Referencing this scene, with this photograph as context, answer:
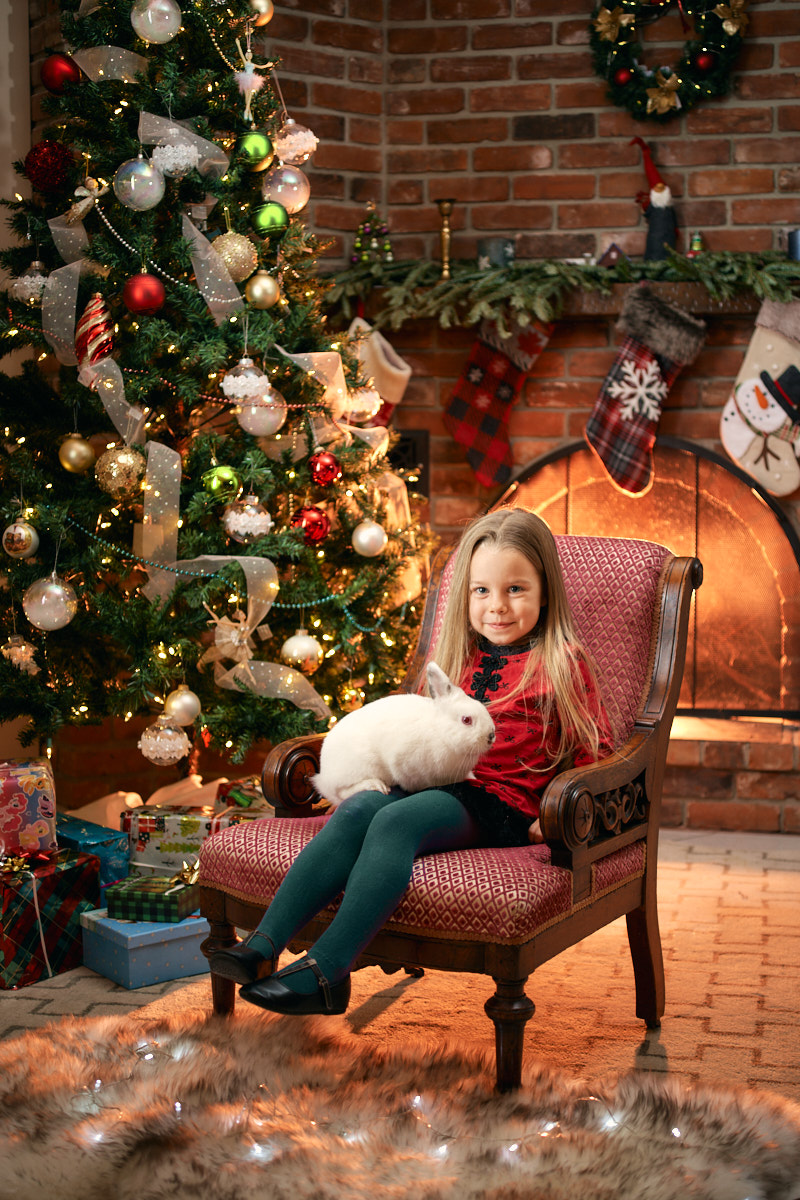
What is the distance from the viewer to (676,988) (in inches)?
107

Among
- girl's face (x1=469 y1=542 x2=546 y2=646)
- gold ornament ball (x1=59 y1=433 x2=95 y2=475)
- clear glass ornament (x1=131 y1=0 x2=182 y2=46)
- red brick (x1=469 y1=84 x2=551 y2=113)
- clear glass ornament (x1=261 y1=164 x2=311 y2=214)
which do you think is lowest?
girl's face (x1=469 y1=542 x2=546 y2=646)

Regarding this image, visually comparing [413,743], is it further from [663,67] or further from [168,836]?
[663,67]

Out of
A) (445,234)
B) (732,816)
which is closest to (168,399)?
(445,234)

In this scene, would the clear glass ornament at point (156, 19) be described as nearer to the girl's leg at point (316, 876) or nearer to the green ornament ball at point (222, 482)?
the green ornament ball at point (222, 482)

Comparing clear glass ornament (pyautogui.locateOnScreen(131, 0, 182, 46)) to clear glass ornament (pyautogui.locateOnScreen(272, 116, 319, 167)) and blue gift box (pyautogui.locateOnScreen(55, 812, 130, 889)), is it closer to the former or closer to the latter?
clear glass ornament (pyautogui.locateOnScreen(272, 116, 319, 167))

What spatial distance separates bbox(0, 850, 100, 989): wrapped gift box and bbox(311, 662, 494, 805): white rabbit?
94 centimetres

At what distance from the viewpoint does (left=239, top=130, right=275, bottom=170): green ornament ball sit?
10.2 feet

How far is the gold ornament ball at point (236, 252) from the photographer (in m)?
3.08

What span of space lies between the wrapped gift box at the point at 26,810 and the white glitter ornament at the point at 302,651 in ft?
2.28

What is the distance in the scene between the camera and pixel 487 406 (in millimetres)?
4293

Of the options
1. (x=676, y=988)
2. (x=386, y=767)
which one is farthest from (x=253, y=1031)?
(x=676, y=988)

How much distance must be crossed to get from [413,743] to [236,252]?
1.57 m

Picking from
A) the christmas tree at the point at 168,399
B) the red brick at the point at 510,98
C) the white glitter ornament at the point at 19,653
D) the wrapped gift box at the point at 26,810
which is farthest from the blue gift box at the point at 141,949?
the red brick at the point at 510,98

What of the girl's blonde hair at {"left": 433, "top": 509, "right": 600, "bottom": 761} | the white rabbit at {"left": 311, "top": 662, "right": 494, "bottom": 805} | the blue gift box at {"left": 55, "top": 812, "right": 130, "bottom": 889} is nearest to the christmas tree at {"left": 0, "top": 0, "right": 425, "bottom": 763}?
the blue gift box at {"left": 55, "top": 812, "right": 130, "bottom": 889}
